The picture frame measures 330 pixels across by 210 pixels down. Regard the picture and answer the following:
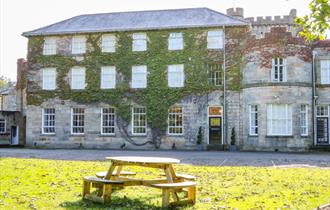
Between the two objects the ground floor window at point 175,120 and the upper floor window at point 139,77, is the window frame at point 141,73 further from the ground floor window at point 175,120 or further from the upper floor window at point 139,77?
the ground floor window at point 175,120

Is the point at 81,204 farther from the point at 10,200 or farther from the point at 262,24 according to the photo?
the point at 262,24

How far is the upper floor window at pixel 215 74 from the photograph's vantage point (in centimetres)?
3002

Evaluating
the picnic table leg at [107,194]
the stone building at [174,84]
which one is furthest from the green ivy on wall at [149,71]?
the picnic table leg at [107,194]

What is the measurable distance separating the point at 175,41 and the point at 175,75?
2.55 m

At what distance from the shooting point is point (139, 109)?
1227 inches

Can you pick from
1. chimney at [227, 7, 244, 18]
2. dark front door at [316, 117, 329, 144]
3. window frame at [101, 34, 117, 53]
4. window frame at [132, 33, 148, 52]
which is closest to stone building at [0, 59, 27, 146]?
window frame at [101, 34, 117, 53]

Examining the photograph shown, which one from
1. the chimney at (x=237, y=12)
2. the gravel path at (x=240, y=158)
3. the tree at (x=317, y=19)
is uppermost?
the chimney at (x=237, y=12)

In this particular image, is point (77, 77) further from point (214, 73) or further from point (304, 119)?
point (304, 119)

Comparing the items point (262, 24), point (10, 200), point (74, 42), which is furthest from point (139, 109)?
point (10, 200)

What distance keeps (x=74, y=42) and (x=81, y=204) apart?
25.8 metres

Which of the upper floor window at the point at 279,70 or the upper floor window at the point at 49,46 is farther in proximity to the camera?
the upper floor window at the point at 49,46

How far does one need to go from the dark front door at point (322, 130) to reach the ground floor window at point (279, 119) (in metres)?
3.03

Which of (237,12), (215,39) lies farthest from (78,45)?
(237,12)

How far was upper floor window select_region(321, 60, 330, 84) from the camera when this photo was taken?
94.2 ft
